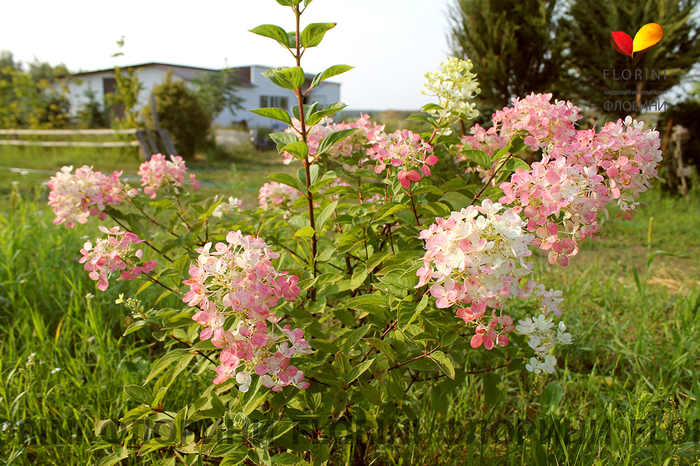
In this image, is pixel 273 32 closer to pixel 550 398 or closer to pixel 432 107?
pixel 432 107

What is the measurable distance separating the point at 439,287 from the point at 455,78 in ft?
2.40

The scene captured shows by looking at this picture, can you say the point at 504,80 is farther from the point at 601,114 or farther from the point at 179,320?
the point at 179,320

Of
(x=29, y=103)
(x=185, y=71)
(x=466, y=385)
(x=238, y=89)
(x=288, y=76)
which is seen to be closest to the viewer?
(x=288, y=76)

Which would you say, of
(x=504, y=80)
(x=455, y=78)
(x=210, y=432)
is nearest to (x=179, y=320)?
(x=210, y=432)

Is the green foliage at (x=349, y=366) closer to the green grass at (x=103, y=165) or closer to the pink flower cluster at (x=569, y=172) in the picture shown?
the pink flower cluster at (x=569, y=172)

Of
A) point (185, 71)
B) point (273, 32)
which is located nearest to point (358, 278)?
point (273, 32)

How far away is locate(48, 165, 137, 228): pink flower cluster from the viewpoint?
1.35 m

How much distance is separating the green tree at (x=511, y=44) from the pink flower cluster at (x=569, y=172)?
19.7ft

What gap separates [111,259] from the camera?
43.4 inches

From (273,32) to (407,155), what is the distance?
41 centimetres

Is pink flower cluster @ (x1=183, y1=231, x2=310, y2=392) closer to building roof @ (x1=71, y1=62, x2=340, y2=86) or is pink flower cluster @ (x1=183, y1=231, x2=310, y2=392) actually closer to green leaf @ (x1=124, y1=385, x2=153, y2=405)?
green leaf @ (x1=124, y1=385, x2=153, y2=405)

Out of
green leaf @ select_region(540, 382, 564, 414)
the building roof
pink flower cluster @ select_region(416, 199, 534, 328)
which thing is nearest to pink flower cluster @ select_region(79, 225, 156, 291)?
pink flower cluster @ select_region(416, 199, 534, 328)

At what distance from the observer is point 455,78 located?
1259mm

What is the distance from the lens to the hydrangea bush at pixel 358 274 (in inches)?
30.8
